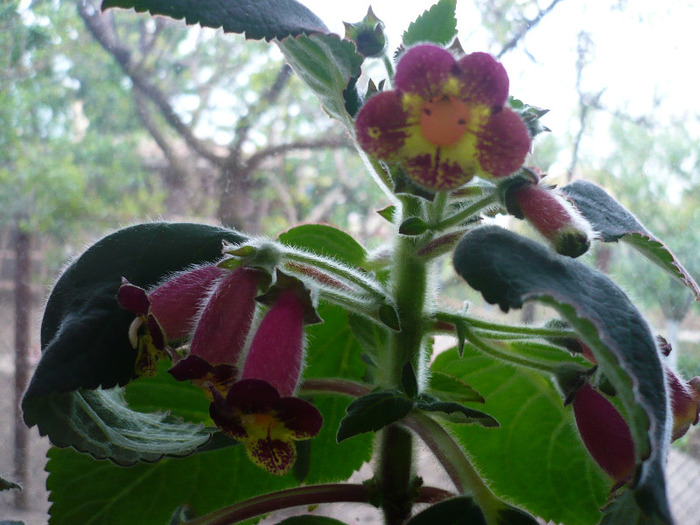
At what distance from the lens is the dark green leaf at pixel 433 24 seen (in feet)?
1.32

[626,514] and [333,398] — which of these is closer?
[626,514]

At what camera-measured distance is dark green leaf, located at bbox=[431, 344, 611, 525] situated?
0.49m

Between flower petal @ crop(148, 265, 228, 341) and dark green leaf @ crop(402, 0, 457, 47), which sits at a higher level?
dark green leaf @ crop(402, 0, 457, 47)

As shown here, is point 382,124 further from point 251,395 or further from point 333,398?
point 333,398

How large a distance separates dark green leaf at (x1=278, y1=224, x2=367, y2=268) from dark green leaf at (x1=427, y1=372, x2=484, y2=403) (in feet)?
0.39

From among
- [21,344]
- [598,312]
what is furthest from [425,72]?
[21,344]

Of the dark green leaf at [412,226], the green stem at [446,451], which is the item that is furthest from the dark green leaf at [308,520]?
the dark green leaf at [412,226]

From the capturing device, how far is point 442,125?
0.32 meters

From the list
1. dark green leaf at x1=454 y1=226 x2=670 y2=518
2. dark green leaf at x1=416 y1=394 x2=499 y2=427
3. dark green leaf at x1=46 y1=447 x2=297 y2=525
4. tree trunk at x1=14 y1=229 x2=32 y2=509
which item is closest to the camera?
dark green leaf at x1=454 y1=226 x2=670 y2=518

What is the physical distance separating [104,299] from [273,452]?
0.45 feet

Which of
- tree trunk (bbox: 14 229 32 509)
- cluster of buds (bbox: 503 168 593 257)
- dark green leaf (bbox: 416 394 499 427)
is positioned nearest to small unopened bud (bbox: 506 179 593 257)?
cluster of buds (bbox: 503 168 593 257)

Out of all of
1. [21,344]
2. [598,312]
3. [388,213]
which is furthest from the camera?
[21,344]

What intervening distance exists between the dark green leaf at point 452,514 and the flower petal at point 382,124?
0.20 metres

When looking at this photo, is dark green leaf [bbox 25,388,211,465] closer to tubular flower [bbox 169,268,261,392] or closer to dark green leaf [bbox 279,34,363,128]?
tubular flower [bbox 169,268,261,392]
